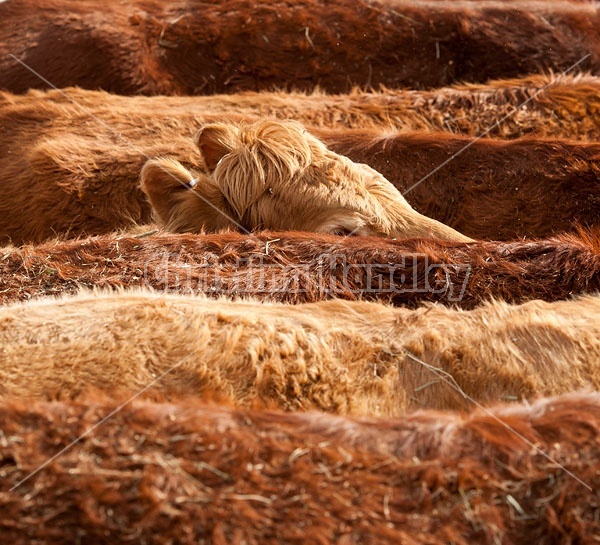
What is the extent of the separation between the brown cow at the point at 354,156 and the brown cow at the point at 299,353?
1.79 meters

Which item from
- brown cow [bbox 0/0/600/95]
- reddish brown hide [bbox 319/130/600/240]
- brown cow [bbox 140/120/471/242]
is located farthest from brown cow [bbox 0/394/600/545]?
brown cow [bbox 0/0/600/95]

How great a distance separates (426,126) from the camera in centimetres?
620

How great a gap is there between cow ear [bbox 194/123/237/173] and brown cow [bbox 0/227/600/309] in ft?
3.00

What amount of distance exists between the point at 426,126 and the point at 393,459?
4140 millimetres

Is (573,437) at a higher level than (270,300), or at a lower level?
higher

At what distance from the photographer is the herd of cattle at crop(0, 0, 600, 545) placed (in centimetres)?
226

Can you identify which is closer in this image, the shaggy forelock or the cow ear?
the shaggy forelock

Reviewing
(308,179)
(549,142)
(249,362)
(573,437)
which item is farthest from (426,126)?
(573,437)

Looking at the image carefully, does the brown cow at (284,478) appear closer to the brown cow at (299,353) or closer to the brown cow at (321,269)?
the brown cow at (299,353)

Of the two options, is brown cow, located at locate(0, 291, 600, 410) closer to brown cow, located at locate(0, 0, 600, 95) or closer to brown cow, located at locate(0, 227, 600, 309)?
brown cow, located at locate(0, 227, 600, 309)

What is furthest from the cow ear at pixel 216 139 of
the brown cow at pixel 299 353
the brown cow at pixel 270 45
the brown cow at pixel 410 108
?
the brown cow at pixel 270 45

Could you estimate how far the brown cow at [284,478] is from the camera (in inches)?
84.7

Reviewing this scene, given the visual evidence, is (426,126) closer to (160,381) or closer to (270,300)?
(270,300)

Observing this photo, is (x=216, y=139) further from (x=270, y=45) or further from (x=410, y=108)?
(x=270, y=45)
